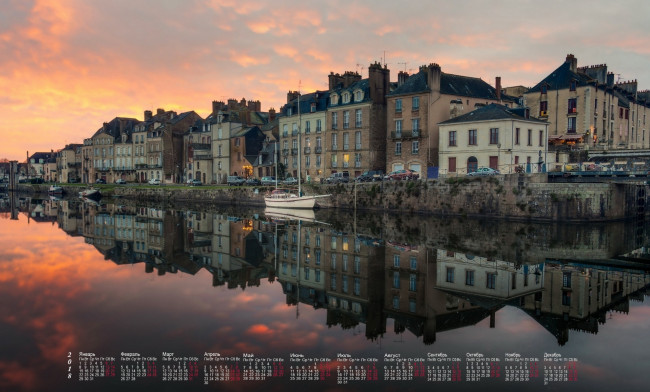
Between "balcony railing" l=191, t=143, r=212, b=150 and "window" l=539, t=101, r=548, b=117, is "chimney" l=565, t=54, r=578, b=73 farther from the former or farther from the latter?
"balcony railing" l=191, t=143, r=212, b=150

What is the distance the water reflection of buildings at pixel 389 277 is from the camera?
13.1 metres

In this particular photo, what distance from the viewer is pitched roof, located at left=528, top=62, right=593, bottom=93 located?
161ft

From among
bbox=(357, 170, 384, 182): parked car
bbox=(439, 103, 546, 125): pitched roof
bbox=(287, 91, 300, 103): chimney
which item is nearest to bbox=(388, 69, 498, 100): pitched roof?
bbox=(439, 103, 546, 125): pitched roof

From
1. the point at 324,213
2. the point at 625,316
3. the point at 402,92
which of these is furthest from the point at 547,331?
the point at 402,92

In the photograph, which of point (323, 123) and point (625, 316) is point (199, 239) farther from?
point (323, 123)

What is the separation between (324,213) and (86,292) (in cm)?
2870

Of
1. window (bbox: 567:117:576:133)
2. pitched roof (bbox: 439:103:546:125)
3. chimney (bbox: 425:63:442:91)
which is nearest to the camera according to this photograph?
pitched roof (bbox: 439:103:546:125)

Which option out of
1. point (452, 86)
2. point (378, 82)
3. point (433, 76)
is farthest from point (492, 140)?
point (378, 82)

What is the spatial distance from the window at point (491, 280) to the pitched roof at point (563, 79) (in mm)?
38506

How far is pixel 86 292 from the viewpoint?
51.4 feet

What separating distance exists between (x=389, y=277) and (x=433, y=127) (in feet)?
107

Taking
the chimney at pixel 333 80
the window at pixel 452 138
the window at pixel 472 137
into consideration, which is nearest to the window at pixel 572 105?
the window at pixel 472 137

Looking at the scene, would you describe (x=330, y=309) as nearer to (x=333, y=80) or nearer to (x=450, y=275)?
(x=450, y=275)

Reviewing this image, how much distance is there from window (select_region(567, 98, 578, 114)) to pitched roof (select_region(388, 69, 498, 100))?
7160mm
